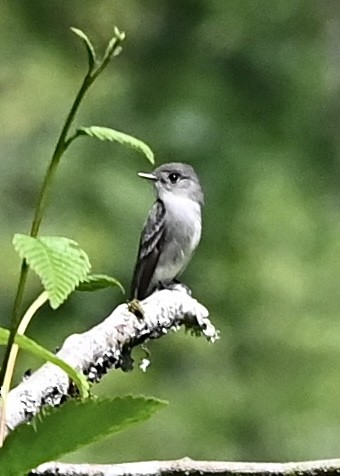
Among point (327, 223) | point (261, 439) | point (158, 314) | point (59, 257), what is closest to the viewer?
point (59, 257)

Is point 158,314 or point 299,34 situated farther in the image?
point 299,34

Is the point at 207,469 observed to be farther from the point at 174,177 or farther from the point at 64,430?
the point at 174,177

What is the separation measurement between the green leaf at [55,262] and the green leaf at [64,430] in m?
0.04

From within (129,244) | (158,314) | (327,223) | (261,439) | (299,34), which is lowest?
(158,314)

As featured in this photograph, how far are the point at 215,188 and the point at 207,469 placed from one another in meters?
2.45

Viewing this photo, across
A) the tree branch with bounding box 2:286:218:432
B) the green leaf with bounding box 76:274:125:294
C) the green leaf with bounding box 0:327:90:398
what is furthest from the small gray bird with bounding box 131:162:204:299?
the green leaf with bounding box 0:327:90:398

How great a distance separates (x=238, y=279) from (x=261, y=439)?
13.6 inches

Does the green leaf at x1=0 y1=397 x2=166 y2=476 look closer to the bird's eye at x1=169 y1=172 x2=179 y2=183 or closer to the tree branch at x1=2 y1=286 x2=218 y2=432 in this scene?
the tree branch at x1=2 y1=286 x2=218 y2=432

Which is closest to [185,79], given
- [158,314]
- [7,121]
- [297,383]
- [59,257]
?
[7,121]

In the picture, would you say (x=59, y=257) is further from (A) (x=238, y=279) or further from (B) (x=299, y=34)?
(B) (x=299, y=34)

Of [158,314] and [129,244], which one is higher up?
[129,244]

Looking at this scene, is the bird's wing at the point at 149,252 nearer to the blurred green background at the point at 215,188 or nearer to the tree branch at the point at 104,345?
the blurred green background at the point at 215,188

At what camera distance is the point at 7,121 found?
3098 millimetres

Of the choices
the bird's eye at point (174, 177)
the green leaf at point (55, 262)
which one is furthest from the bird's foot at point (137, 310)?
the bird's eye at point (174, 177)
